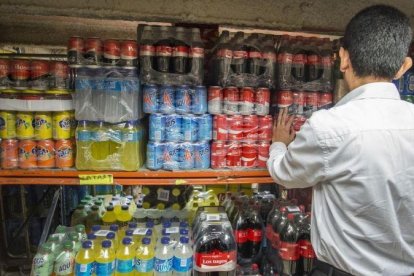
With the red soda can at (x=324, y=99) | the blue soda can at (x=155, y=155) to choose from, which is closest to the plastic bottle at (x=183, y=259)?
the blue soda can at (x=155, y=155)

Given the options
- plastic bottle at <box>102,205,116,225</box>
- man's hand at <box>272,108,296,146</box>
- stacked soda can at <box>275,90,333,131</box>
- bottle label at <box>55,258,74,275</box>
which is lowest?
bottle label at <box>55,258,74,275</box>

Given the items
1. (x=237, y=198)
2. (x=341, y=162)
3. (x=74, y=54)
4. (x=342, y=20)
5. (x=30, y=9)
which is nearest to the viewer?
(x=341, y=162)

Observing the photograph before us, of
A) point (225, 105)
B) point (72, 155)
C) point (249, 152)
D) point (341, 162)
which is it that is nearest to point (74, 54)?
point (72, 155)

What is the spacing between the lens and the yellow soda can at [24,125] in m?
1.89

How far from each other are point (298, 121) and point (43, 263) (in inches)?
68.0

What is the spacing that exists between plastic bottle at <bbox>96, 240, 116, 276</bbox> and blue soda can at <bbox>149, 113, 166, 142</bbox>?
0.66 m

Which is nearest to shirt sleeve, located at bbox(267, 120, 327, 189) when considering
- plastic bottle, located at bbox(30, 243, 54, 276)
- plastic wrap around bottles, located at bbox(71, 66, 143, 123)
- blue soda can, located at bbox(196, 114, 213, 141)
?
blue soda can, located at bbox(196, 114, 213, 141)

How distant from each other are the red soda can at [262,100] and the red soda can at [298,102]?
17cm

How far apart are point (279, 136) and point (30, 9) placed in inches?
70.4

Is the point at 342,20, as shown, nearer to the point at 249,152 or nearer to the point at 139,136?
the point at 249,152

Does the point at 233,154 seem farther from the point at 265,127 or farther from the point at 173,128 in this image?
the point at 173,128

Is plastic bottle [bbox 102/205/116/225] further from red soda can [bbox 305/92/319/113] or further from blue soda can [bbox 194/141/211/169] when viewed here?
red soda can [bbox 305/92/319/113]

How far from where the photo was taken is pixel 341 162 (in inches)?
56.9

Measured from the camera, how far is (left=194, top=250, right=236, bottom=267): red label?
2014 mm
